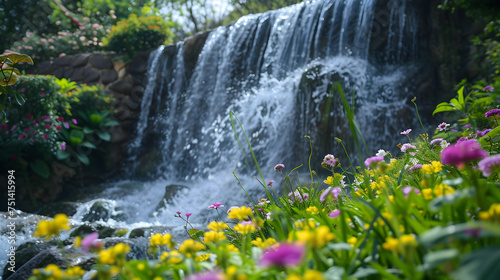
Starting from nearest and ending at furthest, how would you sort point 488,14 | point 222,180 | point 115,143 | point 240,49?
point 488,14
point 222,180
point 240,49
point 115,143

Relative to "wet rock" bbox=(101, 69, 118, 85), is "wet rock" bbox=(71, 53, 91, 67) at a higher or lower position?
higher

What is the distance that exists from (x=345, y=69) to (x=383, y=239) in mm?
4172

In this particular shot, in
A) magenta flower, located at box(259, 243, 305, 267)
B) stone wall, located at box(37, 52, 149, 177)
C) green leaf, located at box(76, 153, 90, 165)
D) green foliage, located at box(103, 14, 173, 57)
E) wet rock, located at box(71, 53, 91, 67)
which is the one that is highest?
green foliage, located at box(103, 14, 173, 57)

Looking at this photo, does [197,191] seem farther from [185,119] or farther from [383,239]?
[383,239]

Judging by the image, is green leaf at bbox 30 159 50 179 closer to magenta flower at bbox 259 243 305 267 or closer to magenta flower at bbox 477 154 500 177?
magenta flower at bbox 259 243 305 267

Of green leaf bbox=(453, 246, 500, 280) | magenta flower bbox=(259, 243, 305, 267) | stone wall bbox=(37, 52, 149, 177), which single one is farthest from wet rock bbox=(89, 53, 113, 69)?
green leaf bbox=(453, 246, 500, 280)

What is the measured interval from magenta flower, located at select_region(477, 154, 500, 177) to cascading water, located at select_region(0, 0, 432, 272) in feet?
11.5

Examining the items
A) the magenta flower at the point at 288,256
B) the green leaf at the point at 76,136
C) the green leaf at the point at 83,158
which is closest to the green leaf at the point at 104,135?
the green leaf at the point at 76,136

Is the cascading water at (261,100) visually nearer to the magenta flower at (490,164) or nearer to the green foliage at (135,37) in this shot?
the green foliage at (135,37)

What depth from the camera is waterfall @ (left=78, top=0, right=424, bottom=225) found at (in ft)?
14.3

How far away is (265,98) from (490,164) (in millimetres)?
4681

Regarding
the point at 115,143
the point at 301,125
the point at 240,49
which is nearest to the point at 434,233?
the point at 301,125

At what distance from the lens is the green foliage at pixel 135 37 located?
7898mm

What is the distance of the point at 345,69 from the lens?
4625mm
